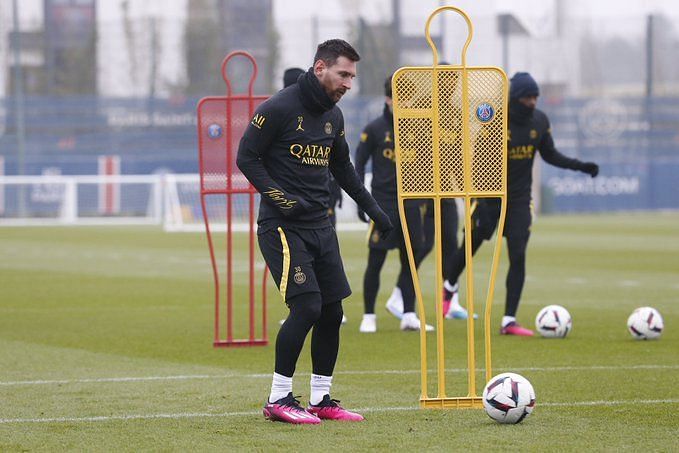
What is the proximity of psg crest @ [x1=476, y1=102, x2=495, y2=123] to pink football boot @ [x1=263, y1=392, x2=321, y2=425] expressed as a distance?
1854mm

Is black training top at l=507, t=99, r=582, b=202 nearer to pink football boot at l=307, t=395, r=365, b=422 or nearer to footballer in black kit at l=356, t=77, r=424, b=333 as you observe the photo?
footballer in black kit at l=356, t=77, r=424, b=333

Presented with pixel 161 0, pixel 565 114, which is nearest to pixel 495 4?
pixel 565 114

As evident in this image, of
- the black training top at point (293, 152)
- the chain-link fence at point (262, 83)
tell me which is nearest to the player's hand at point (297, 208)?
the black training top at point (293, 152)

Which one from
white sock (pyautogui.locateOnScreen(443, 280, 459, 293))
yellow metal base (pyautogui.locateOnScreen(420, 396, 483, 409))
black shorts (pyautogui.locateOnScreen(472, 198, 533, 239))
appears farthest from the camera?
white sock (pyautogui.locateOnScreen(443, 280, 459, 293))

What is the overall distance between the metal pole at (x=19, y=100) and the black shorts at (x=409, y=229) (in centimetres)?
2970

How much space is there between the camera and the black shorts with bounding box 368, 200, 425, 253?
11969 millimetres

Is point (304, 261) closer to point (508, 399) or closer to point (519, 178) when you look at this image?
point (508, 399)

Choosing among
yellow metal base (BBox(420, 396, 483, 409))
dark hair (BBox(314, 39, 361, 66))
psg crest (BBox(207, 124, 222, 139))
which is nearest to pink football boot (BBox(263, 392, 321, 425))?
yellow metal base (BBox(420, 396, 483, 409))

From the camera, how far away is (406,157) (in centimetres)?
752

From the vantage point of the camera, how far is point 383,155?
12055 mm

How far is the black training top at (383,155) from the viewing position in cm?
1201

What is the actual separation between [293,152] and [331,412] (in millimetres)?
1422

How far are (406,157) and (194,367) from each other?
9.90 feet

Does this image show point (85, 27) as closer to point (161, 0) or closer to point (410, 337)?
point (161, 0)
